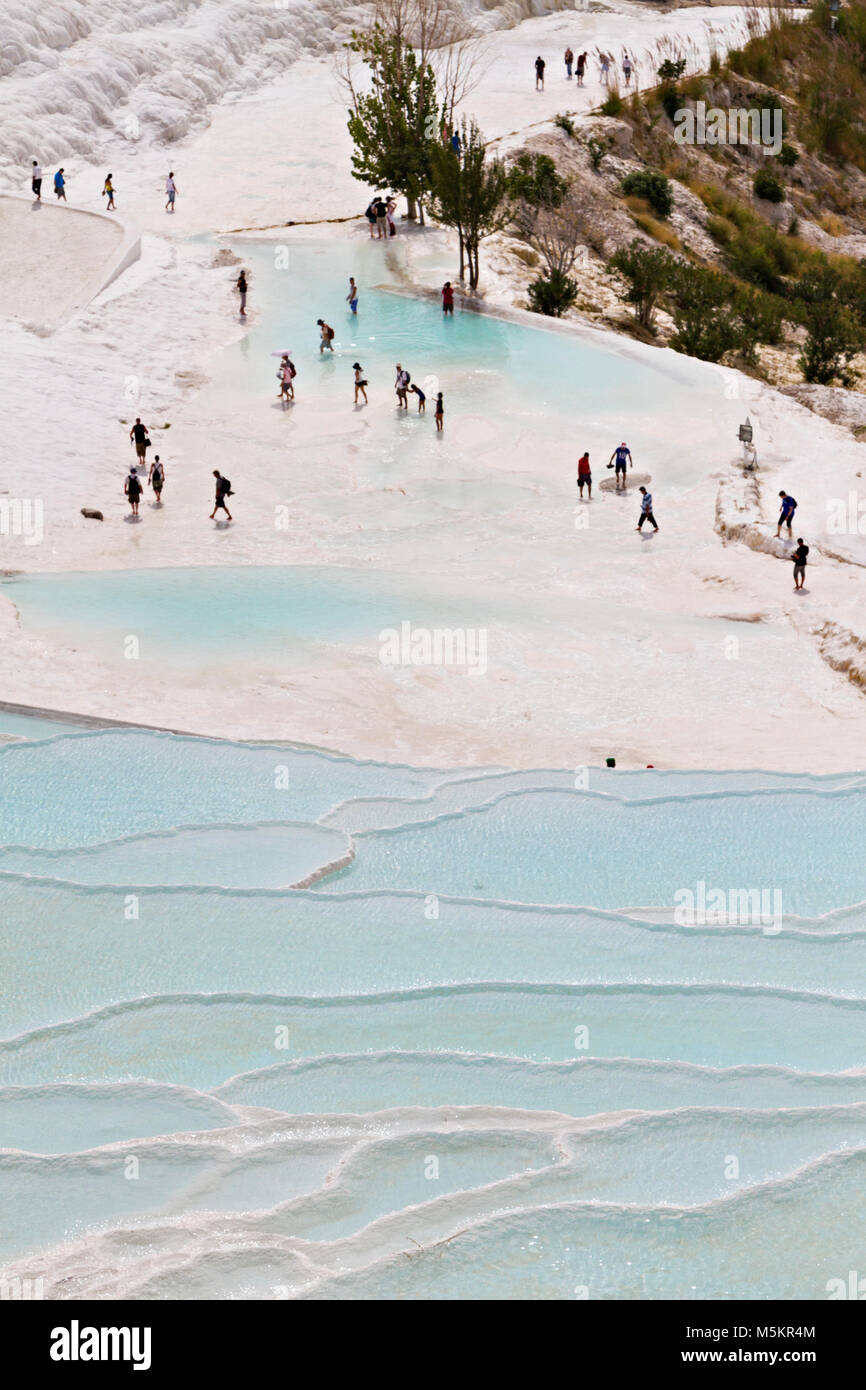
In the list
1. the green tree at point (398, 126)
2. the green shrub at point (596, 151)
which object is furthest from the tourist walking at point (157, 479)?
the green shrub at point (596, 151)

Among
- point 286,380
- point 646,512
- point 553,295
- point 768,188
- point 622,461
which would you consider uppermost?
point 768,188

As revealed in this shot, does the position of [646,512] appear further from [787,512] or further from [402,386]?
[402,386]

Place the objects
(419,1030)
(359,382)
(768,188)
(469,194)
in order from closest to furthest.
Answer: (419,1030), (359,382), (469,194), (768,188)

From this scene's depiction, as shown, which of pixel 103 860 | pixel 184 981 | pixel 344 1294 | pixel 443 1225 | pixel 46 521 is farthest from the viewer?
pixel 46 521

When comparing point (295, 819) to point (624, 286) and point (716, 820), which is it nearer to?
point (716, 820)

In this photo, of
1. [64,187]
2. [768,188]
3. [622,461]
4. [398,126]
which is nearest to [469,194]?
[398,126]

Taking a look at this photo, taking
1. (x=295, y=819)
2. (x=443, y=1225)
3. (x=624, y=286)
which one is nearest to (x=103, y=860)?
(x=295, y=819)
